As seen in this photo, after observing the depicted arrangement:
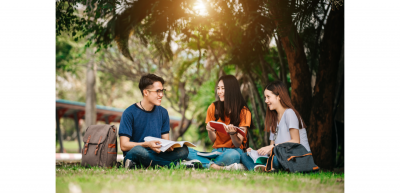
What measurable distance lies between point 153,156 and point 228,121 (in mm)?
1200

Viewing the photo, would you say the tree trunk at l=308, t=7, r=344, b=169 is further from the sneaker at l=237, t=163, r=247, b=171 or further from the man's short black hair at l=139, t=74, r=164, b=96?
the man's short black hair at l=139, t=74, r=164, b=96

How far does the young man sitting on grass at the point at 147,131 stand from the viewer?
3.84 metres

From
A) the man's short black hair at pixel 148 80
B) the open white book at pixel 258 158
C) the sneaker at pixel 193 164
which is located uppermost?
the man's short black hair at pixel 148 80

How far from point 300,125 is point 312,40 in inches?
110

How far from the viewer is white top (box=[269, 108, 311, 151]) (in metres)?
3.63

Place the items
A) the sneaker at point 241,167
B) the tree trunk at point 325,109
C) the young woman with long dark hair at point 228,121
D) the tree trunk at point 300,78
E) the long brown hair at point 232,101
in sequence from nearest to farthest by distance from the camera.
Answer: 1. the sneaker at point 241,167
2. the young woman with long dark hair at point 228,121
3. the long brown hair at point 232,101
4. the tree trunk at point 325,109
5. the tree trunk at point 300,78

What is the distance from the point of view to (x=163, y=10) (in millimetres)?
5523

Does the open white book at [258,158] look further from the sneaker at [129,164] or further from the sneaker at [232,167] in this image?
the sneaker at [129,164]

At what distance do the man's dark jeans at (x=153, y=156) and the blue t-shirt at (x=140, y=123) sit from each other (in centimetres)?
25

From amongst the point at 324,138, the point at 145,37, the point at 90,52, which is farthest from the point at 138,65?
the point at 324,138

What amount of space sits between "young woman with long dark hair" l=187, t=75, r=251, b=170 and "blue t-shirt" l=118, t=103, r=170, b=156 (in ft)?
1.97

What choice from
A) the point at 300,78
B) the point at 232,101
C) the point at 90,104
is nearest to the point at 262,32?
the point at 300,78

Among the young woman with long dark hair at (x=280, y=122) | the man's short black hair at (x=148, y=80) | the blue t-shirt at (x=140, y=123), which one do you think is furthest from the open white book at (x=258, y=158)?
the man's short black hair at (x=148, y=80)
